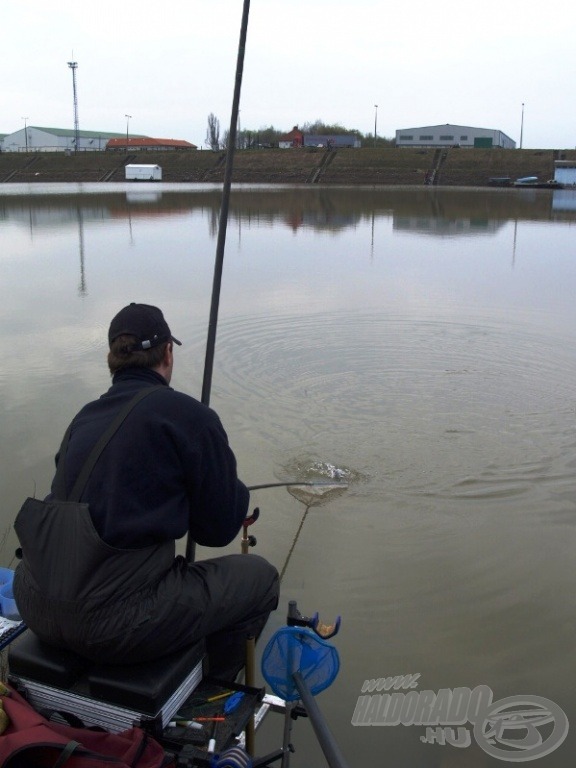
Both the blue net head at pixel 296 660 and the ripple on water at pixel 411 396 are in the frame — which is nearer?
the blue net head at pixel 296 660

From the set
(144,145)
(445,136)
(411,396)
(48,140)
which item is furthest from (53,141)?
(411,396)

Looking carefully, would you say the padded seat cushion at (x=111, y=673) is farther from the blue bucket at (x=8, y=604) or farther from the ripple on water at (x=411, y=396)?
the ripple on water at (x=411, y=396)

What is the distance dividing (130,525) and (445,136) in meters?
100

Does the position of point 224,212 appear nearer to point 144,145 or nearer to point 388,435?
point 388,435

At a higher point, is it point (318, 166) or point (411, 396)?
point (318, 166)

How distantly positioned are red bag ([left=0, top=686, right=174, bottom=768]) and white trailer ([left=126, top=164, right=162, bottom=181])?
66344 mm

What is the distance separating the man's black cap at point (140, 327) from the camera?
2.38 metres

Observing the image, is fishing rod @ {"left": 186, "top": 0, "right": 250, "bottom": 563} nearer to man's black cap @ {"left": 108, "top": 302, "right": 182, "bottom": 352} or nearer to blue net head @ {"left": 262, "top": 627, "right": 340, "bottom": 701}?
man's black cap @ {"left": 108, "top": 302, "right": 182, "bottom": 352}

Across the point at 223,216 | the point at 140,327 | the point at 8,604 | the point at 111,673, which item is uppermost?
the point at 223,216

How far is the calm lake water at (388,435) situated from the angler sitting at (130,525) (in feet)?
3.54

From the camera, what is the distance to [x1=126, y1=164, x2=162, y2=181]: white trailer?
6450 cm

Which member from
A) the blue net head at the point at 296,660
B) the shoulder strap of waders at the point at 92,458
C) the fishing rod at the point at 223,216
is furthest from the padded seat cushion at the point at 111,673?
the fishing rod at the point at 223,216

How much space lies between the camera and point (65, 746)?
72.8 inches

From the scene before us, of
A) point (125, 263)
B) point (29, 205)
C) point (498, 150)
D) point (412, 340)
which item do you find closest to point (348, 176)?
point (498, 150)
